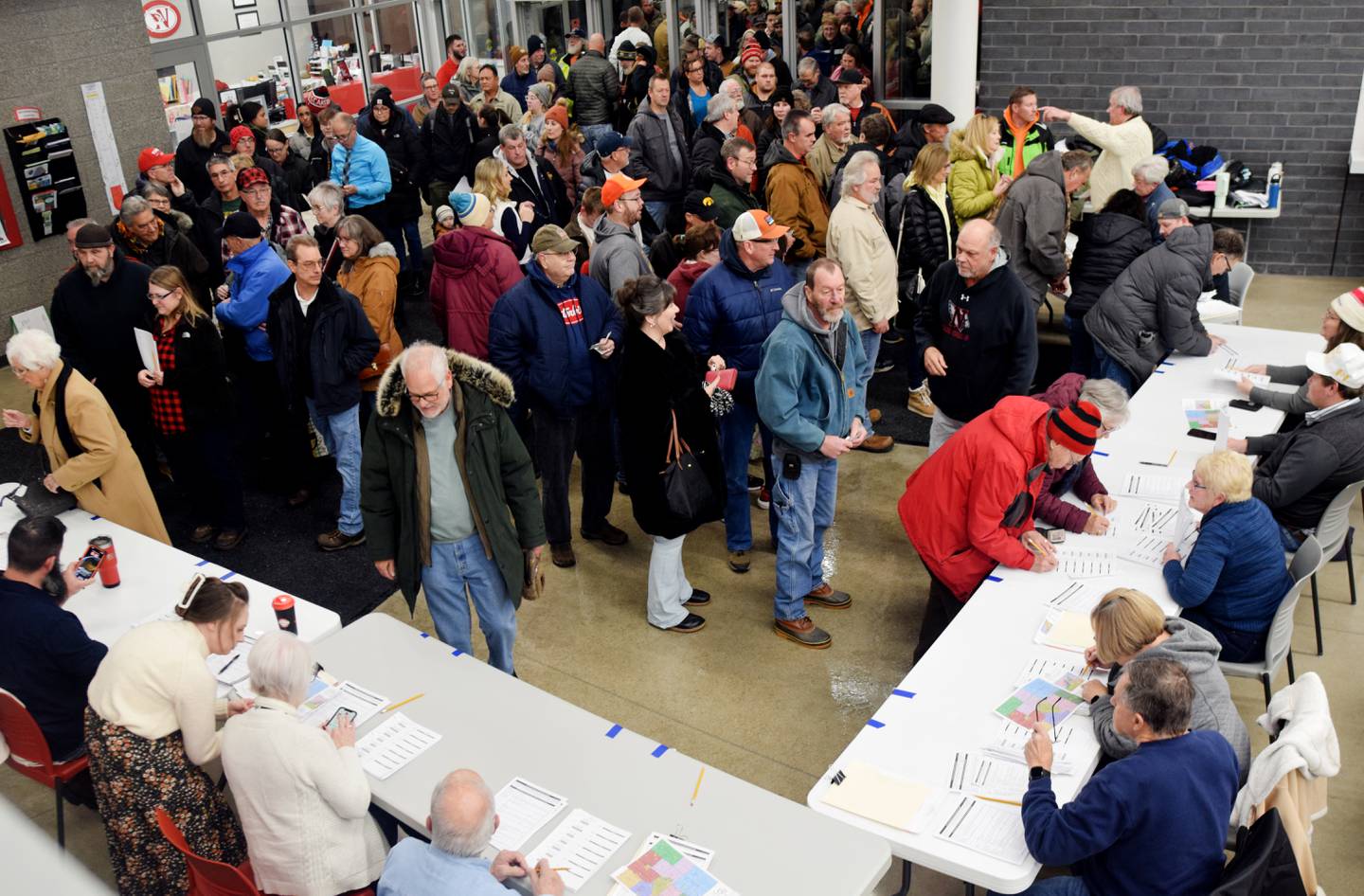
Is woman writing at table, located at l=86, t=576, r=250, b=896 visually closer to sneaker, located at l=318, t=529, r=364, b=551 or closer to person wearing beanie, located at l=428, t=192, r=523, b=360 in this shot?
sneaker, located at l=318, t=529, r=364, b=551

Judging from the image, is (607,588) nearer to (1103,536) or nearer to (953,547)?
(953,547)

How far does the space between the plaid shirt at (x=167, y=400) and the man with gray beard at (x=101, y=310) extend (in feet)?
1.50

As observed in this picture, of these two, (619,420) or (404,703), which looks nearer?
(404,703)

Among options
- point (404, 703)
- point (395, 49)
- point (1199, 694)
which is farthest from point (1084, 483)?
point (395, 49)

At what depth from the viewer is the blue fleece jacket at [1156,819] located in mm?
2967

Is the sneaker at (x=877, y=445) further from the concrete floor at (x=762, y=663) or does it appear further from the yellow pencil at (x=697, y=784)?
the yellow pencil at (x=697, y=784)

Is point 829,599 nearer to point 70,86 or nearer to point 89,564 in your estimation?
point 89,564

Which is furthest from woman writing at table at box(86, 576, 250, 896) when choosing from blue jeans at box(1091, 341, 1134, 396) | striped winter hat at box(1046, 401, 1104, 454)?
blue jeans at box(1091, 341, 1134, 396)

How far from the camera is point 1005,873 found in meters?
3.04

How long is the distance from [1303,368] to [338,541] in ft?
16.8

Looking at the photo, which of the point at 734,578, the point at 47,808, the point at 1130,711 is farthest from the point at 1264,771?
the point at 47,808

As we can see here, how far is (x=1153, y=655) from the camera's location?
3299 millimetres

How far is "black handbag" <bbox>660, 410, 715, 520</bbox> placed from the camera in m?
4.96

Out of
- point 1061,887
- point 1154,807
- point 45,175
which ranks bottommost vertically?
point 1061,887
